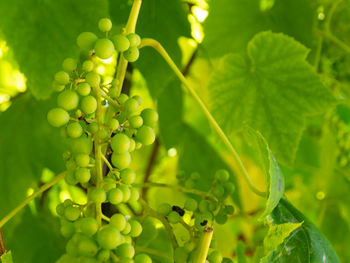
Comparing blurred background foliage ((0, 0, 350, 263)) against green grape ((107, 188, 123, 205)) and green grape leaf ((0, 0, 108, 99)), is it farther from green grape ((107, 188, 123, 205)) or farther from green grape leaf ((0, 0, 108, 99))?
→ green grape ((107, 188, 123, 205))

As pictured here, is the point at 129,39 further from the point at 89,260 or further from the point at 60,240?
the point at 60,240

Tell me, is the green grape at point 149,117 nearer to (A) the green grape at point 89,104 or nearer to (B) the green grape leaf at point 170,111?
(A) the green grape at point 89,104

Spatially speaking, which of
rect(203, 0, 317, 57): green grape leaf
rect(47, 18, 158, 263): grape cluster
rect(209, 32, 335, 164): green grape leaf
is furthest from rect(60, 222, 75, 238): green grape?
rect(203, 0, 317, 57): green grape leaf

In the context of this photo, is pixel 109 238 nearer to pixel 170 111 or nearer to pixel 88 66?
pixel 88 66

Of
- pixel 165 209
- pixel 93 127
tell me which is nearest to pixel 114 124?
pixel 93 127

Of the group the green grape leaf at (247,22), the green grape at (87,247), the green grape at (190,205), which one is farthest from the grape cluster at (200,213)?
the green grape leaf at (247,22)
